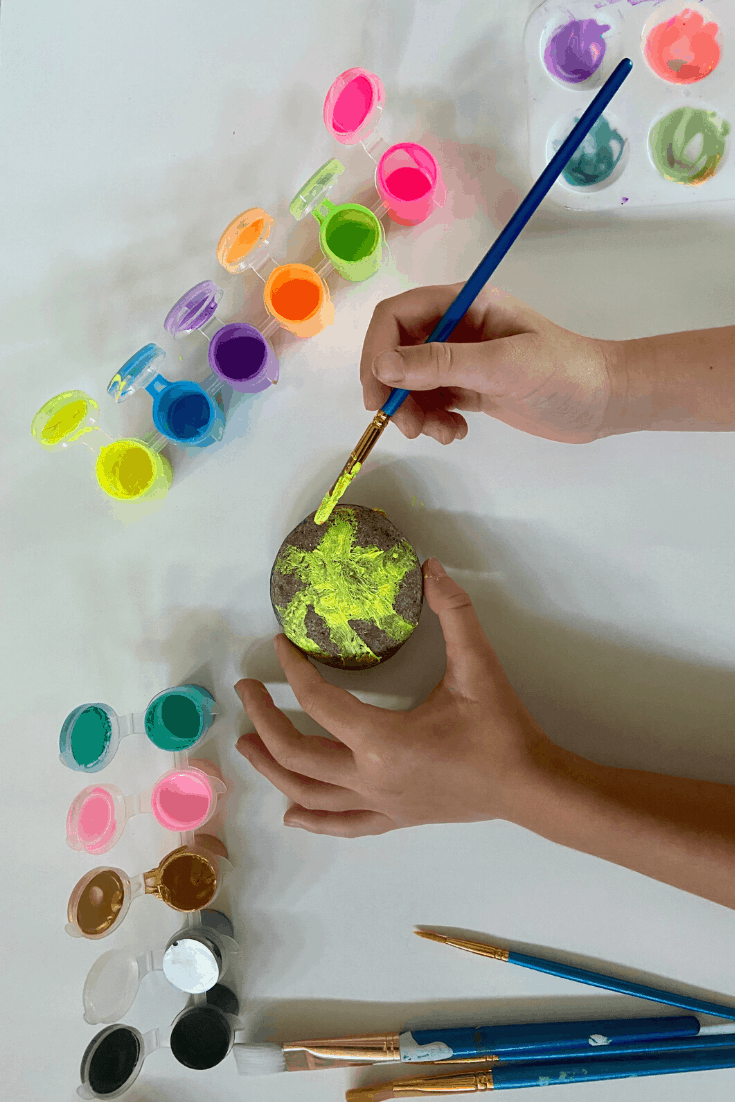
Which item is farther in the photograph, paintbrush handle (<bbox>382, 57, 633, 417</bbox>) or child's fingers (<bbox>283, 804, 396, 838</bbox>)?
child's fingers (<bbox>283, 804, 396, 838</bbox>)

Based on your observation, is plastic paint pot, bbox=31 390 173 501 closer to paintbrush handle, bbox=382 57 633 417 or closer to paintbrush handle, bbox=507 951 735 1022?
paintbrush handle, bbox=382 57 633 417

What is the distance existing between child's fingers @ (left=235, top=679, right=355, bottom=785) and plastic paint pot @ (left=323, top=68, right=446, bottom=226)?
0.69m

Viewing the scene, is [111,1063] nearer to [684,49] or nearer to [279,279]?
[279,279]

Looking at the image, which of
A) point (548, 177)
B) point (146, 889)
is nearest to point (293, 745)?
point (146, 889)

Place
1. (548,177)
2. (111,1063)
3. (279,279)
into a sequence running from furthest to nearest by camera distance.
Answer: (279,279), (111,1063), (548,177)

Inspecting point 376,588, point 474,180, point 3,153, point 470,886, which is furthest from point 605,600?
point 3,153

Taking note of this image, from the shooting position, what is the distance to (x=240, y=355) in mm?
976

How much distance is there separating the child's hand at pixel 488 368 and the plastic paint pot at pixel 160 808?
535 millimetres

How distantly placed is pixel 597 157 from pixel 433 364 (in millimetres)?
452

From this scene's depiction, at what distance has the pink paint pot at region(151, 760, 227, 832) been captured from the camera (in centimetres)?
93

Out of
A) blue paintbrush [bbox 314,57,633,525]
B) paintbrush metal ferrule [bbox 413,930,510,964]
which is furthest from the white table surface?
blue paintbrush [bbox 314,57,633,525]

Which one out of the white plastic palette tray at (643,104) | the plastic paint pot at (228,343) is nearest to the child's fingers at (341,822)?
the plastic paint pot at (228,343)

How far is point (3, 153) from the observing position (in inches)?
42.8

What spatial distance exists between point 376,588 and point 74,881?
0.59 meters
